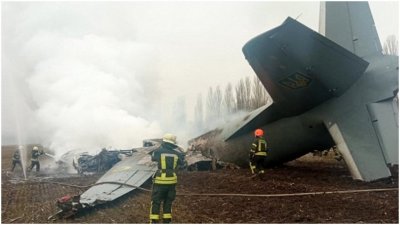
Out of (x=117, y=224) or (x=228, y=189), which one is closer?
(x=117, y=224)

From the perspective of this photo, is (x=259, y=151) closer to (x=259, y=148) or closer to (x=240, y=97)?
(x=259, y=148)

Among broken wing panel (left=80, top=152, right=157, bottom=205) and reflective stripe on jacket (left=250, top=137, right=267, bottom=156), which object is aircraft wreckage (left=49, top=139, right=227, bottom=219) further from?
reflective stripe on jacket (left=250, top=137, right=267, bottom=156)

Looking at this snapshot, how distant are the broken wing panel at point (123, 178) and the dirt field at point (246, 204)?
0.81ft

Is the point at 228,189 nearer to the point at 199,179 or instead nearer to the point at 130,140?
the point at 199,179

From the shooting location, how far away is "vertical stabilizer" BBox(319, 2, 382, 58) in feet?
36.5

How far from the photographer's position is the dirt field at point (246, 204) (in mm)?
7332

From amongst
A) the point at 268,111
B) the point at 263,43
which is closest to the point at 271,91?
the point at 268,111

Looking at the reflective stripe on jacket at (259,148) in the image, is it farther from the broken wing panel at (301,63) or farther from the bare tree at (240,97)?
the bare tree at (240,97)

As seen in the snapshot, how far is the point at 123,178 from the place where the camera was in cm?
1121

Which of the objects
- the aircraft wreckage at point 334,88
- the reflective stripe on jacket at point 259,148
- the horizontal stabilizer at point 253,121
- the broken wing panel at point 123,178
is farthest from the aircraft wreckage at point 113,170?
the aircraft wreckage at point 334,88

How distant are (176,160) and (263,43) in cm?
376

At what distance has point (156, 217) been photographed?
6.88 metres

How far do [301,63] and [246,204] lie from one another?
3.68 metres

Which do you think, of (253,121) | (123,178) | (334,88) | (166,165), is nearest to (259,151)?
(253,121)
